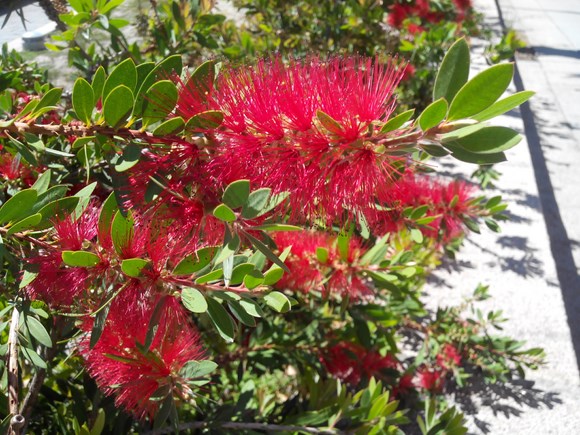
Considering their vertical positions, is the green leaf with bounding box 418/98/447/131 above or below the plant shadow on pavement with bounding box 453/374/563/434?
above

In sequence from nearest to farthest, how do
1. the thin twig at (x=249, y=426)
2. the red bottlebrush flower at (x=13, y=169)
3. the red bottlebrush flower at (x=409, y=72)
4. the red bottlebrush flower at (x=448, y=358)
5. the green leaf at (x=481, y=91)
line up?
the green leaf at (x=481, y=91), the red bottlebrush flower at (x=13, y=169), the thin twig at (x=249, y=426), the red bottlebrush flower at (x=448, y=358), the red bottlebrush flower at (x=409, y=72)

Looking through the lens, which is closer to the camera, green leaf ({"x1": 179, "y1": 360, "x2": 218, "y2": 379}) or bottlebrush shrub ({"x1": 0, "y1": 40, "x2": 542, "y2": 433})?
bottlebrush shrub ({"x1": 0, "y1": 40, "x2": 542, "y2": 433})

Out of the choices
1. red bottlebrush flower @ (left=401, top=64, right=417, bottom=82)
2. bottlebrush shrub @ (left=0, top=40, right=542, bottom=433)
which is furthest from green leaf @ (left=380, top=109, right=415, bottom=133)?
red bottlebrush flower @ (left=401, top=64, right=417, bottom=82)

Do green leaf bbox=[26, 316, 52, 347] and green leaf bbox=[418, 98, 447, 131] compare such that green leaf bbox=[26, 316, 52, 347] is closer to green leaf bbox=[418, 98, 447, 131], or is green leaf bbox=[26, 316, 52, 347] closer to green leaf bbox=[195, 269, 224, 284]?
green leaf bbox=[195, 269, 224, 284]

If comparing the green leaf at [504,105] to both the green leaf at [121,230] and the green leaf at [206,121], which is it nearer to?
the green leaf at [206,121]

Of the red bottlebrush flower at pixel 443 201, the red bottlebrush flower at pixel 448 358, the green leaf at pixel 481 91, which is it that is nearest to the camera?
the green leaf at pixel 481 91

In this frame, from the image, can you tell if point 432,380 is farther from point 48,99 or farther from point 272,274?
point 48,99

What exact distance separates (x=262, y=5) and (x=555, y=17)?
659 centimetres

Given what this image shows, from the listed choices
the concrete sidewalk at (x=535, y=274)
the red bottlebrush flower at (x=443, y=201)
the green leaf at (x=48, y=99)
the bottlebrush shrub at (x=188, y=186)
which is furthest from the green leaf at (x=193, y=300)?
the concrete sidewalk at (x=535, y=274)

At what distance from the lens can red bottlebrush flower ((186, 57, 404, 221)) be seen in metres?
0.55

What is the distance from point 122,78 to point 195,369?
Result: 0.41 m

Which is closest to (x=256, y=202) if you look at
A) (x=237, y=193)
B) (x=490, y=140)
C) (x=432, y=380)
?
(x=237, y=193)

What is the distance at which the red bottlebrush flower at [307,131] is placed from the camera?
1.80 feet

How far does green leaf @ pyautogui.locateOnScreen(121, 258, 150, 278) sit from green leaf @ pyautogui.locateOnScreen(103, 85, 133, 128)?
0.16 m
